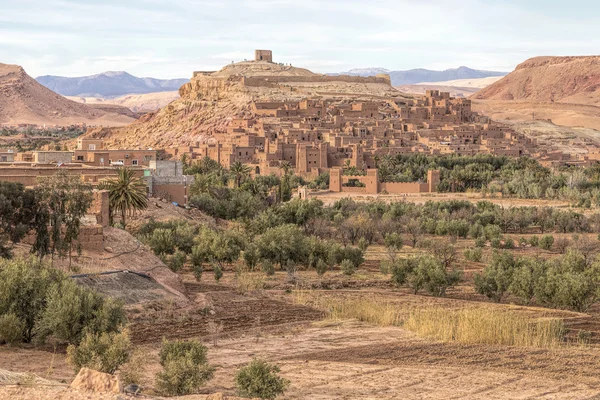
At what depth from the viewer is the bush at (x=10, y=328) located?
14.5 m

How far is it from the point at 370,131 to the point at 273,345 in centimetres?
5844

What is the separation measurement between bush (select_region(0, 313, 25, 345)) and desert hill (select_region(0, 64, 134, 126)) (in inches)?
4864

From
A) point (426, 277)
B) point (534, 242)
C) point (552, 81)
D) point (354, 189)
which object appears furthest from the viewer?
point (552, 81)

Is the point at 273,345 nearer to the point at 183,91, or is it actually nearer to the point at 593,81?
the point at 183,91

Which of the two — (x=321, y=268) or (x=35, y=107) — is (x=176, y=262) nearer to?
(x=321, y=268)

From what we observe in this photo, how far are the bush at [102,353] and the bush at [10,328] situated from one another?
1.95 meters

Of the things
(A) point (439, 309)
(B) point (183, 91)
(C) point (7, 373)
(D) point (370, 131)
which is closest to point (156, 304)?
(A) point (439, 309)

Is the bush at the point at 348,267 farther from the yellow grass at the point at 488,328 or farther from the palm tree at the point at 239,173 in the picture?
the palm tree at the point at 239,173

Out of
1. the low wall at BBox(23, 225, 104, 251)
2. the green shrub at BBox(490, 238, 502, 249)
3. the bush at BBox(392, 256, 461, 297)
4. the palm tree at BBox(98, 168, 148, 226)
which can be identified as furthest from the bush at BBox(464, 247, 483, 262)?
the low wall at BBox(23, 225, 104, 251)

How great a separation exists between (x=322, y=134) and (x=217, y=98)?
85.6ft

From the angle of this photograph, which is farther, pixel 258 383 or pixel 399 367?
pixel 399 367

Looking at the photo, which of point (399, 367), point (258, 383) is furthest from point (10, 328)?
point (399, 367)

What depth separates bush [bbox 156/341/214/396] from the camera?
39.2ft

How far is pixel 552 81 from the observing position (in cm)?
18050
